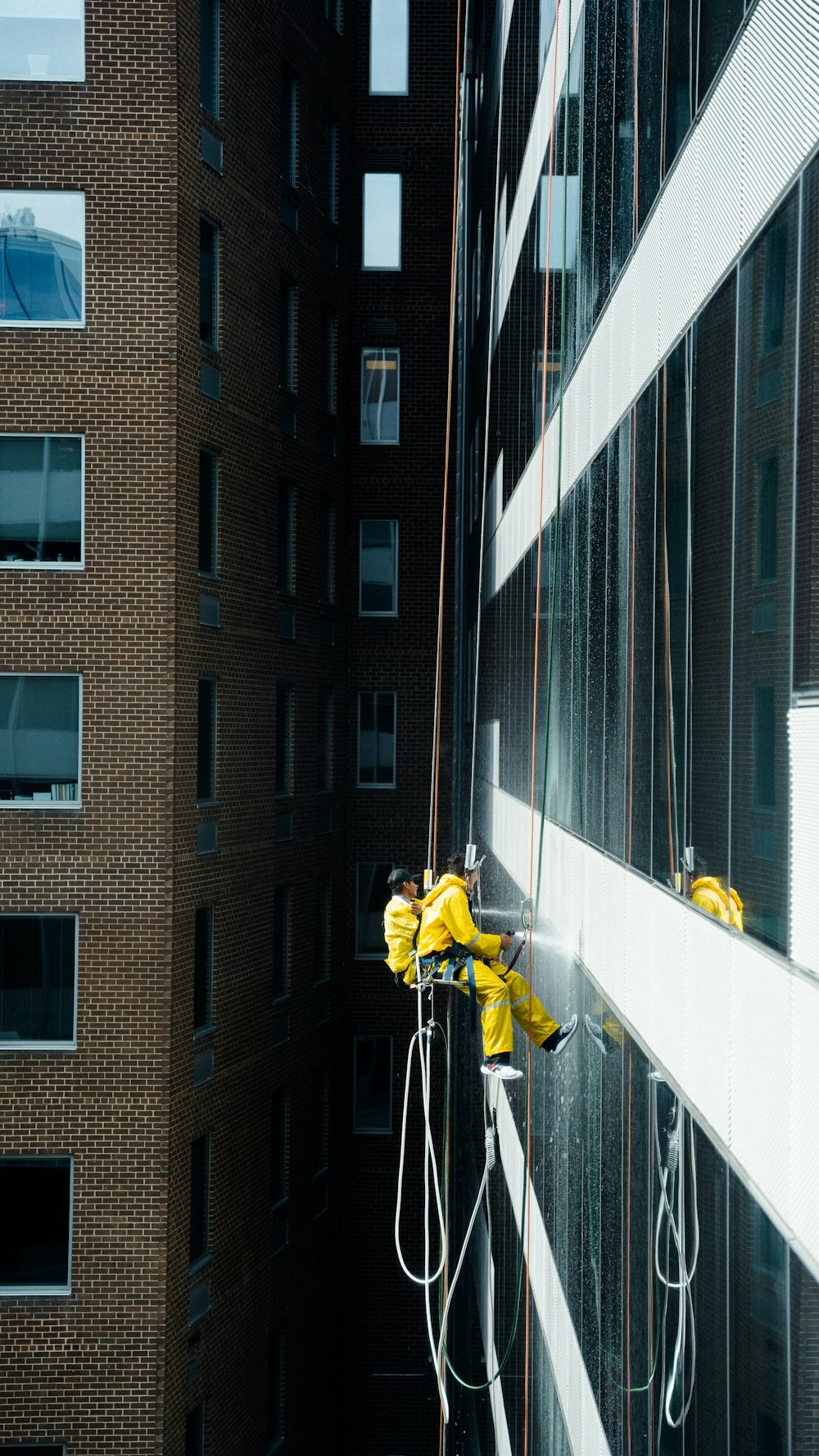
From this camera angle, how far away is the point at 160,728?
1644 cm

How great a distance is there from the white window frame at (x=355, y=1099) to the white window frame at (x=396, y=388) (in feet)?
35.5

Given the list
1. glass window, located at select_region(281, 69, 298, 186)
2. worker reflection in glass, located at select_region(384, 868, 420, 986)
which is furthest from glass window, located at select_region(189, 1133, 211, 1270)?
glass window, located at select_region(281, 69, 298, 186)

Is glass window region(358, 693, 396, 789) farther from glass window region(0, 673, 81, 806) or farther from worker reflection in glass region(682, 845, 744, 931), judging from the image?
worker reflection in glass region(682, 845, 744, 931)

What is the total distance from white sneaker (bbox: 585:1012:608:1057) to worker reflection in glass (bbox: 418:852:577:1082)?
1736 mm

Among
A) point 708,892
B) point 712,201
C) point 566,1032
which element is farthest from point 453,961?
point 712,201

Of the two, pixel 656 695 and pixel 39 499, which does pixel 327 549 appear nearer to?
pixel 39 499

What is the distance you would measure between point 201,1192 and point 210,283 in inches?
470

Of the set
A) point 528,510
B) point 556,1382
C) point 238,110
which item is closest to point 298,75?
point 238,110

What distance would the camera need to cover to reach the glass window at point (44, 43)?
16.1 m

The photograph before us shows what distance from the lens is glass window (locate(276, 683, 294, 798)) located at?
21.8 metres

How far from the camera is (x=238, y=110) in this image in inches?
726

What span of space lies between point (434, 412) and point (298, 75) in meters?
6.16

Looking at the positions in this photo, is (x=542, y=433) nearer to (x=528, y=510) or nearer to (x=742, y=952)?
(x=528, y=510)

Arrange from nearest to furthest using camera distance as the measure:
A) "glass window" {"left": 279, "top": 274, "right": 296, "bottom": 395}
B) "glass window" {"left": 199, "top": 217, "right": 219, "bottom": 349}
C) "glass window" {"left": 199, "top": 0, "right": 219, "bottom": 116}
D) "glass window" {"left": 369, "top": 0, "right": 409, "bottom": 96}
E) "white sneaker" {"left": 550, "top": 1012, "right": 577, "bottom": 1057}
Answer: "white sneaker" {"left": 550, "top": 1012, "right": 577, "bottom": 1057}
"glass window" {"left": 199, "top": 0, "right": 219, "bottom": 116}
"glass window" {"left": 199, "top": 217, "right": 219, "bottom": 349}
"glass window" {"left": 279, "top": 274, "right": 296, "bottom": 395}
"glass window" {"left": 369, "top": 0, "right": 409, "bottom": 96}
